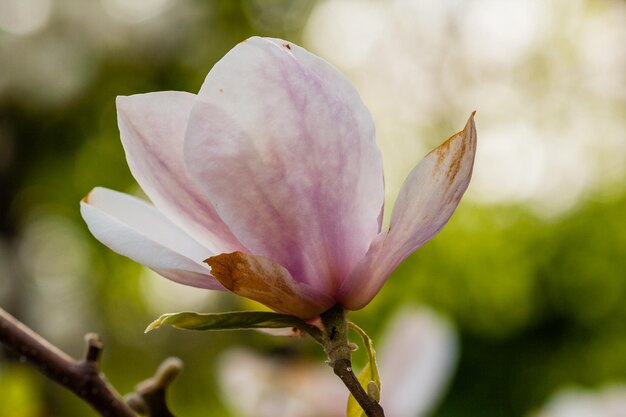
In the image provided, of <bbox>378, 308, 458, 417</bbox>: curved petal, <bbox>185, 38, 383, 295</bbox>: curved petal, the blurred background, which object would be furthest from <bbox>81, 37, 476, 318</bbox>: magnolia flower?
the blurred background

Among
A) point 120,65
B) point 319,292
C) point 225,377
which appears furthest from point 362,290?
point 120,65

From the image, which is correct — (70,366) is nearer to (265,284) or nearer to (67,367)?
(67,367)

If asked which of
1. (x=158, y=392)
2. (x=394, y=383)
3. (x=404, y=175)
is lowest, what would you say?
(x=404, y=175)

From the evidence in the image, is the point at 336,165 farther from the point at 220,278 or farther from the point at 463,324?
the point at 463,324

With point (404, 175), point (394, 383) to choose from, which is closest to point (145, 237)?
point (394, 383)

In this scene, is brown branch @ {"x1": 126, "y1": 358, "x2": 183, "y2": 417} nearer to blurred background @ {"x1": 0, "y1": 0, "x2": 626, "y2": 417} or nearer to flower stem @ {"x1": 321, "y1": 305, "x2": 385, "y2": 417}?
flower stem @ {"x1": 321, "y1": 305, "x2": 385, "y2": 417}

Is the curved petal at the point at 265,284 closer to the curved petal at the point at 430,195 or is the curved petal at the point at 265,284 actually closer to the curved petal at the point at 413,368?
the curved petal at the point at 430,195
